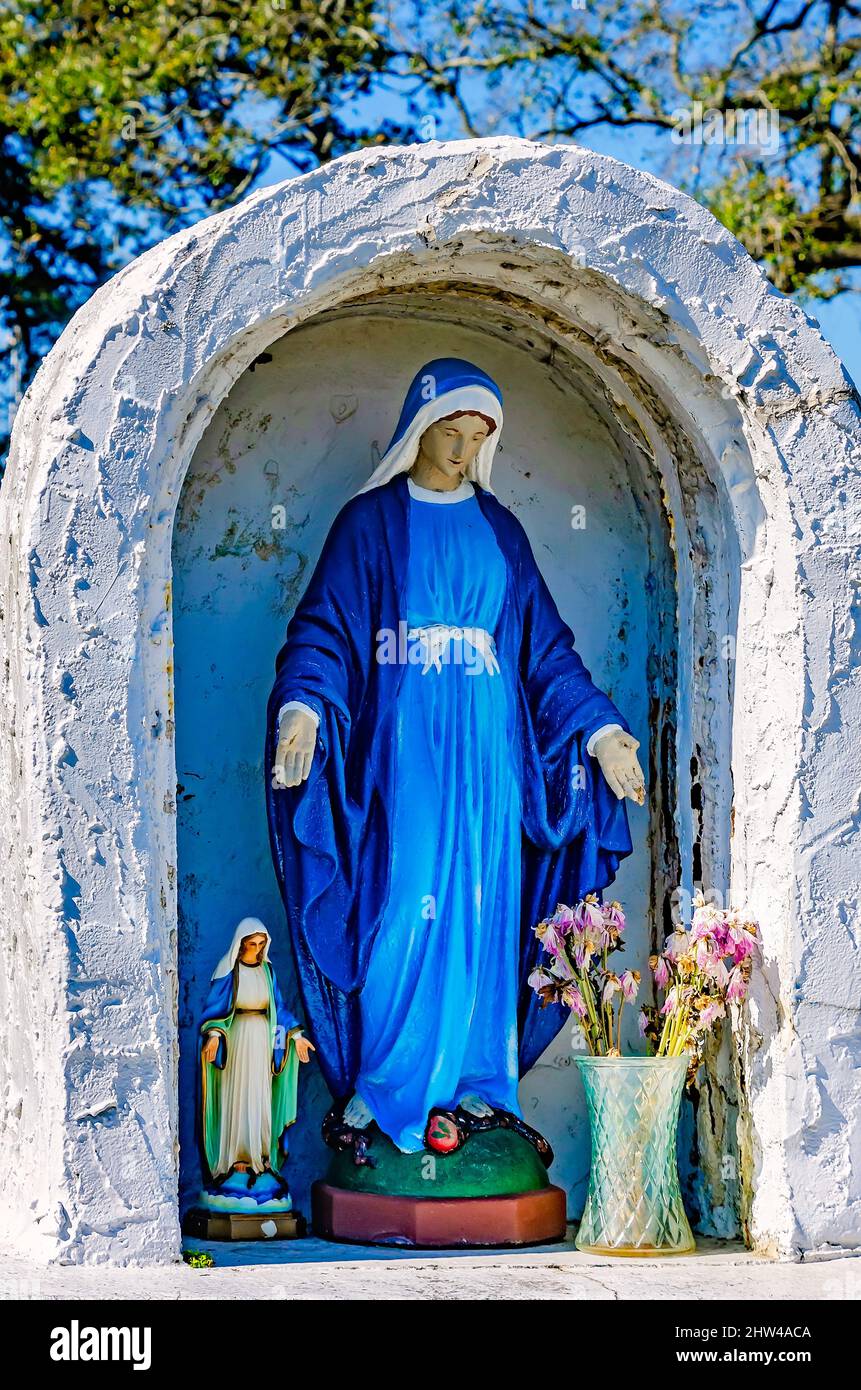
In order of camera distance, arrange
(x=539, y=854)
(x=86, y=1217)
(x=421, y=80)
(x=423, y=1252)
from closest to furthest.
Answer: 1. (x=86, y=1217)
2. (x=423, y=1252)
3. (x=539, y=854)
4. (x=421, y=80)

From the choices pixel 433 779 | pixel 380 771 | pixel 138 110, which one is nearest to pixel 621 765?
pixel 433 779

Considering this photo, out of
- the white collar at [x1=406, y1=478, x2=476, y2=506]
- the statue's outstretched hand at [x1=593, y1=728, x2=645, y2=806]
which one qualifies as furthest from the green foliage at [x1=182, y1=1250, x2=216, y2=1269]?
the white collar at [x1=406, y1=478, x2=476, y2=506]

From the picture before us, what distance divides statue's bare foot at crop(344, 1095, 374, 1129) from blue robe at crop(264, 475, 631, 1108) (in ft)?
0.18

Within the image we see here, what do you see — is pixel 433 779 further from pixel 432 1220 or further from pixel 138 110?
pixel 138 110

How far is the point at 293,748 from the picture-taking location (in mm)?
5891

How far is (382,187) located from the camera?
18.9 feet

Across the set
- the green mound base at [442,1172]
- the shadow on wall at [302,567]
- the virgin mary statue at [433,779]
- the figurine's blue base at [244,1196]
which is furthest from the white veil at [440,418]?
the figurine's blue base at [244,1196]

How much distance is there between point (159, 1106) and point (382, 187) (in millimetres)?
2460

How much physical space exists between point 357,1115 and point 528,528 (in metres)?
1.91

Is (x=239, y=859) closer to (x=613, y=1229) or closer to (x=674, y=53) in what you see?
(x=613, y=1229)

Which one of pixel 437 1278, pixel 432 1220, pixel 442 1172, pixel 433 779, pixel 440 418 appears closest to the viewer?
pixel 437 1278

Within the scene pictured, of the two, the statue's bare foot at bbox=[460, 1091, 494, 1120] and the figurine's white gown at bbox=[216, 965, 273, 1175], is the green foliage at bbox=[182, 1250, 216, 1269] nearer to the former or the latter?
the figurine's white gown at bbox=[216, 965, 273, 1175]

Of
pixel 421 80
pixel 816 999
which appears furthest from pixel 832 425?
pixel 421 80

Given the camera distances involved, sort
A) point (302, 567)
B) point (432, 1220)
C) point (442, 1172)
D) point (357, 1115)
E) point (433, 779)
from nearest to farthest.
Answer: point (432, 1220), point (442, 1172), point (357, 1115), point (433, 779), point (302, 567)
